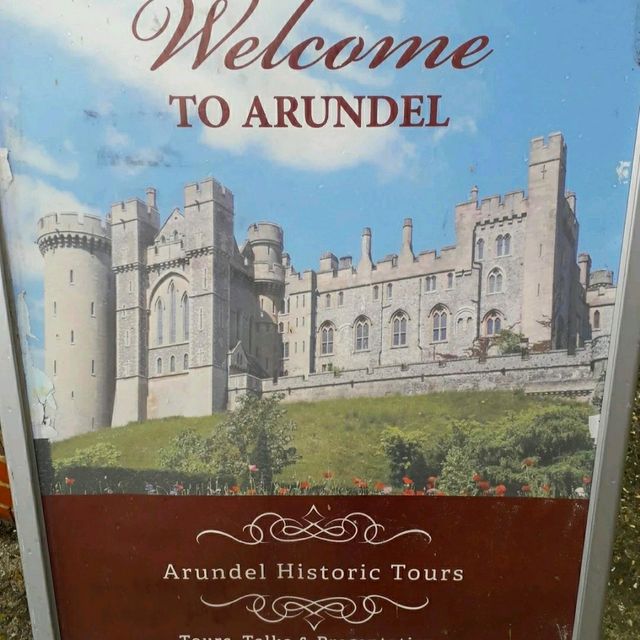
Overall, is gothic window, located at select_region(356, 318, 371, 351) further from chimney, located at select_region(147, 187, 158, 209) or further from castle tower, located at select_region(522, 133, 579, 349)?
chimney, located at select_region(147, 187, 158, 209)

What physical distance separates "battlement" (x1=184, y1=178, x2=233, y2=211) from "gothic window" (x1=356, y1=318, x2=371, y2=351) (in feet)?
1.73

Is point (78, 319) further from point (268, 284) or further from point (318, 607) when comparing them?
point (318, 607)

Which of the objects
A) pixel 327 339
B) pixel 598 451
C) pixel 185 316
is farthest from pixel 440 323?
pixel 185 316

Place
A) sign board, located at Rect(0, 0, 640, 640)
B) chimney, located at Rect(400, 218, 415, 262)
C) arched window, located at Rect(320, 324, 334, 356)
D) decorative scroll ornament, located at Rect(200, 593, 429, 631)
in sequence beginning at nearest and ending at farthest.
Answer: sign board, located at Rect(0, 0, 640, 640), chimney, located at Rect(400, 218, 415, 262), arched window, located at Rect(320, 324, 334, 356), decorative scroll ornament, located at Rect(200, 593, 429, 631)

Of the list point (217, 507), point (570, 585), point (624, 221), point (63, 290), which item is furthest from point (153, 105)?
point (570, 585)

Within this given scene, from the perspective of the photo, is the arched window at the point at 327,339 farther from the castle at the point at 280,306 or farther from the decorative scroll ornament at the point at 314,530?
the decorative scroll ornament at the point at 314,530

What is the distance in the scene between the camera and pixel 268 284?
1.80m

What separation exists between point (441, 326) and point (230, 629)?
1.22m

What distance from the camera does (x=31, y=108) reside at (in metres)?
1.67

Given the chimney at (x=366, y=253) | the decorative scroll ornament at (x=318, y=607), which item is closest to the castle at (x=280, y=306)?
the chimney at (x=366, y=253)

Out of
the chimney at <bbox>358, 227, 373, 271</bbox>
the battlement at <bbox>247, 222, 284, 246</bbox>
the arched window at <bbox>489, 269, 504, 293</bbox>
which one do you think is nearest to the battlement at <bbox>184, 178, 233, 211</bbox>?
the battlement at <bbox>247, 222, 284, 246</bbox>

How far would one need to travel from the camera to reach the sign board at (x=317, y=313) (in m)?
1.64

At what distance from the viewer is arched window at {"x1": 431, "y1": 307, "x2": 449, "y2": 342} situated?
181 cm

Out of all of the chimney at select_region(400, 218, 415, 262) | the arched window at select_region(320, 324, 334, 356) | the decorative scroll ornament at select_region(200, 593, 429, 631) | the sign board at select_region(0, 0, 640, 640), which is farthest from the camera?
the decorative scroll ornament at select_region(200, 593, 429, 631)
